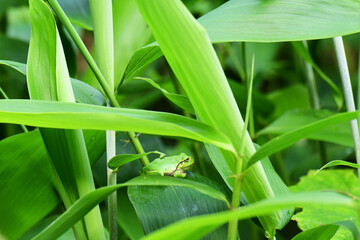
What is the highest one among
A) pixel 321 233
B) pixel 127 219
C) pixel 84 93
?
pixel 84 93

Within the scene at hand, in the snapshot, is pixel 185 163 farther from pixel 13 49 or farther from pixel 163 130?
pixel 13 49

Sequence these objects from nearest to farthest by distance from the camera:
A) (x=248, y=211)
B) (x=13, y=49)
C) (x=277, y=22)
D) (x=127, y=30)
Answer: (x=248, y=211)
(x=277, y=22)
(x=127, y=30)
(x=13, y=49)

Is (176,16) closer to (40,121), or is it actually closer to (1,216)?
(40,121)

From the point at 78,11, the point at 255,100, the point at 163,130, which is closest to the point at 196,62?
the point at 163,130

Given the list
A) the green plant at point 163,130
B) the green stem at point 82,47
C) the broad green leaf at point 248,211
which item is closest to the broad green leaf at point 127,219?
the green plant at point 163,130

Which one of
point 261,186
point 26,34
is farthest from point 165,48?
point 26,34

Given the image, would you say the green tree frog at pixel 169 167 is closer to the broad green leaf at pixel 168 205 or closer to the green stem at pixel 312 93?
the broad green leaf at pixel 168 205

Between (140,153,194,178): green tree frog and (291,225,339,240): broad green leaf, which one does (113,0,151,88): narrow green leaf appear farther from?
(291,225,339,240): broad green leaf
